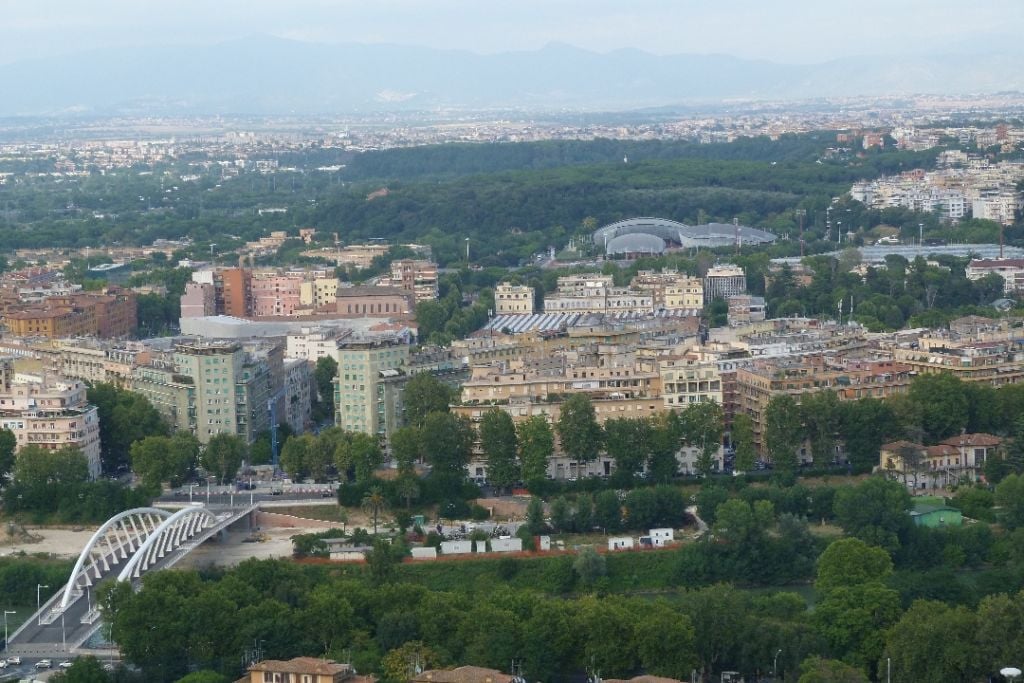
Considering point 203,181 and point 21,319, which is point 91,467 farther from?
point 203,181

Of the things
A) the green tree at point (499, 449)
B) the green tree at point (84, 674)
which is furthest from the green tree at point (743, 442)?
the green tree at point (84, 674)

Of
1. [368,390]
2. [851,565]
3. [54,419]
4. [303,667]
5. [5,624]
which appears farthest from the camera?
[368,390]

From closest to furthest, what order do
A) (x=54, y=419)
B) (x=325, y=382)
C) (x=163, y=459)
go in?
(x=163, y=459) → (x=54, y=419) → (x=325, y=382)

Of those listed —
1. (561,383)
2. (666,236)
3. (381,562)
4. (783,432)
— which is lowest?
(666,236)

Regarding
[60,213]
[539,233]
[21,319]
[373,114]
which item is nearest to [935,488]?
[21,319]

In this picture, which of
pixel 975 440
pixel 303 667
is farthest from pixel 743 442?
pixel 303 667

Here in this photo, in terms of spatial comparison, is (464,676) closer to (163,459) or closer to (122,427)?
(163,459)
